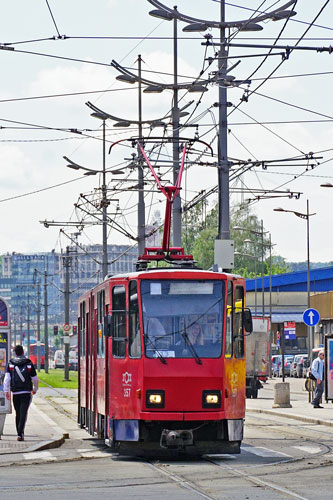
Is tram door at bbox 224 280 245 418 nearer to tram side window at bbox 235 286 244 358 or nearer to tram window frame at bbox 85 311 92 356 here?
tram side window at bbox 235 286 244 358

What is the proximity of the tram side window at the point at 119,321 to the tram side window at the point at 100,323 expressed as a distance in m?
1.04

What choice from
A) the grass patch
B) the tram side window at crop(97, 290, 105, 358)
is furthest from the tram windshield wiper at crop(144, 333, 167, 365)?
the grass patch

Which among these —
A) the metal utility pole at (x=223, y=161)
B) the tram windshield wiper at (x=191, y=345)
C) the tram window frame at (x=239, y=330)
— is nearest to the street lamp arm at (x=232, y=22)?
the metal utility pole at (x=223, y=161)

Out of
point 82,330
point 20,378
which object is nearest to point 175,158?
point 82,330

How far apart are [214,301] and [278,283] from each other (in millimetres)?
96347

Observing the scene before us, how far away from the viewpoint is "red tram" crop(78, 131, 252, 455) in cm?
1805

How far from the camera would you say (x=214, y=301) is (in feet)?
61.0

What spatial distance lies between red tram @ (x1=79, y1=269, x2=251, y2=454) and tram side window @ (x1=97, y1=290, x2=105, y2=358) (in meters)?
1.05

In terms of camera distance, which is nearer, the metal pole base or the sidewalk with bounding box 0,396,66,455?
the sidewalk with bounding box 0,396,66,455

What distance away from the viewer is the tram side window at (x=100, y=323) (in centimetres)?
2008

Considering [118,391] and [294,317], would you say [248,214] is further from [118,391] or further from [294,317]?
[118,391]

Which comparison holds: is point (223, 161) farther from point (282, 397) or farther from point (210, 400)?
point (210, 400)

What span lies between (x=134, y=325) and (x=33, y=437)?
557 centimetres

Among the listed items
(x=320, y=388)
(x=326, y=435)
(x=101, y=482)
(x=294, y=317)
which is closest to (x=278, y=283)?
(x=294, y=317)
